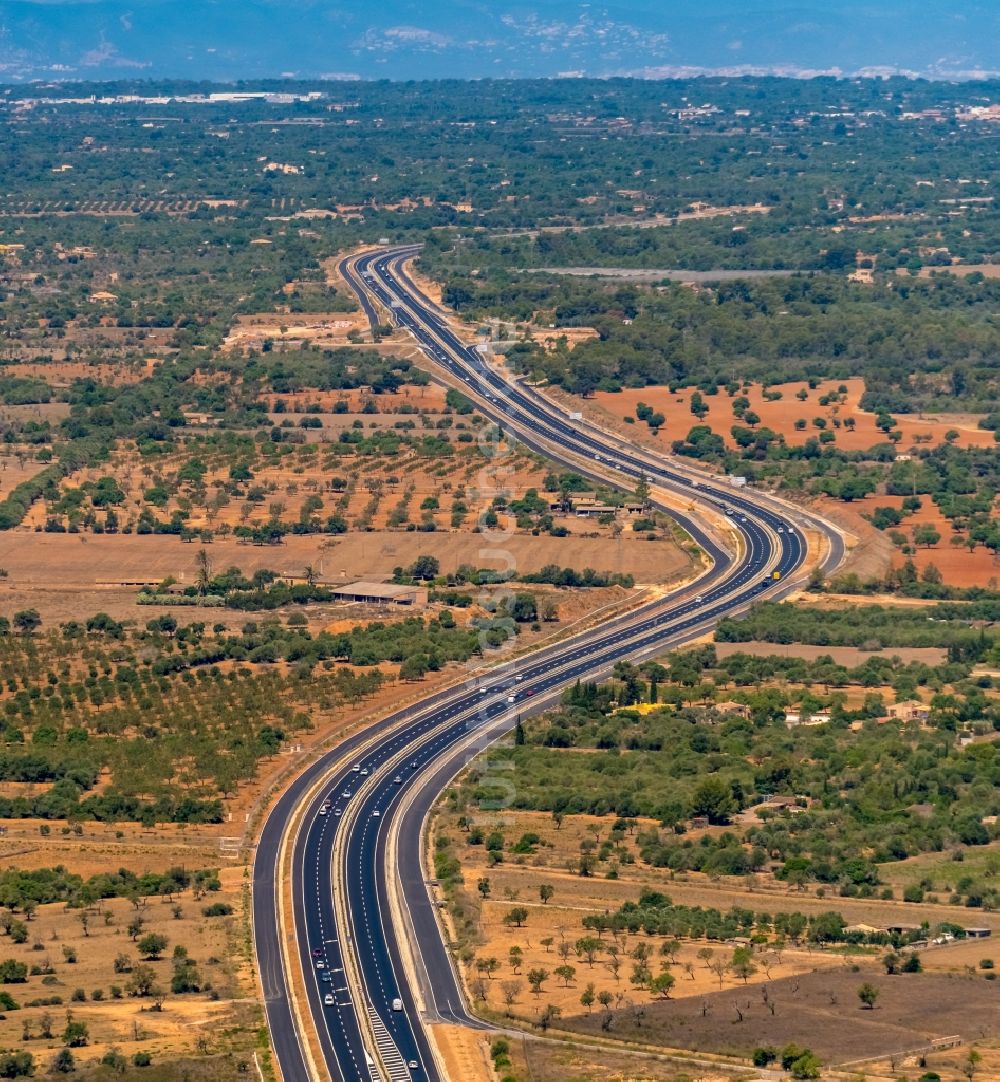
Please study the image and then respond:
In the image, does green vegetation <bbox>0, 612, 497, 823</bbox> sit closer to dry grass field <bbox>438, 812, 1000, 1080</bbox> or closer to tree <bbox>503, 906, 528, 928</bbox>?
dry grass field <bbox>438, 812, 1000, 1080</bbox>

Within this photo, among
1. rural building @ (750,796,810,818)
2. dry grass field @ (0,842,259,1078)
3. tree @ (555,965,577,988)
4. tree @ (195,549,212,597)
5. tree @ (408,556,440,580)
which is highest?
tree @ (408,556,440,580)

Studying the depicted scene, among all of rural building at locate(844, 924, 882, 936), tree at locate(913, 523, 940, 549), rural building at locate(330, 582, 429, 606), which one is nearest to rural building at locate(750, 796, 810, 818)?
rural building at locate(844, 924, 882, 936)

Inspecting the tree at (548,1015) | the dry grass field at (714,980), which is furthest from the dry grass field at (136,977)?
the tree at (548,1015)

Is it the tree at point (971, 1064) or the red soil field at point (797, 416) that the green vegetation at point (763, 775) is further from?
the red soil field at point (797, 416)

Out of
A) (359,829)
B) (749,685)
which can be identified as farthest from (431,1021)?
(749,685)

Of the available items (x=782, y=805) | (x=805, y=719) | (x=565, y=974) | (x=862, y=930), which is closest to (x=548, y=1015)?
(x=565, y=974)

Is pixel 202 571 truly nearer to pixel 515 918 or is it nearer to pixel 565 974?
pixel 515 918
